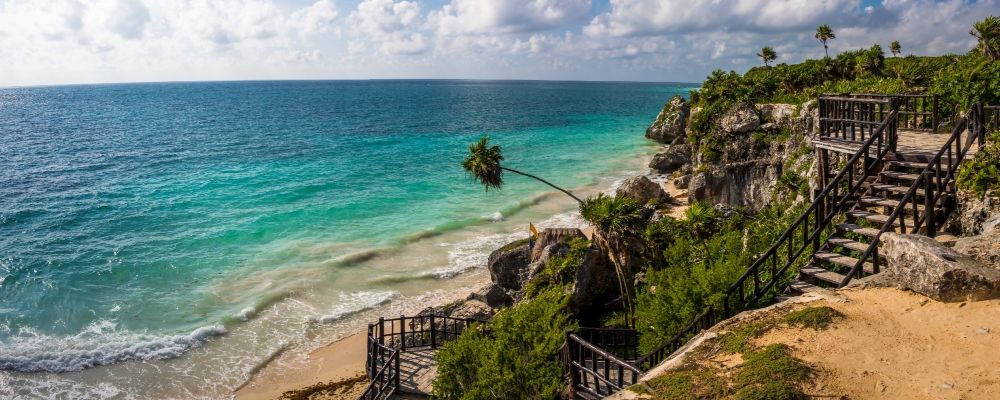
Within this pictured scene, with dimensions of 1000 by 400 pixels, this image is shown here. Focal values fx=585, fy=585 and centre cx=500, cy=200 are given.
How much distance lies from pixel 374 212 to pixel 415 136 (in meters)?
43.3

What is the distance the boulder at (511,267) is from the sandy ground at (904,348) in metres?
15.2

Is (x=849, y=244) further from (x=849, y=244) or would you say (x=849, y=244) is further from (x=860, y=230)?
(x=860, y=230)

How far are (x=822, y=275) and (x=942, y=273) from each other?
8.81 ft

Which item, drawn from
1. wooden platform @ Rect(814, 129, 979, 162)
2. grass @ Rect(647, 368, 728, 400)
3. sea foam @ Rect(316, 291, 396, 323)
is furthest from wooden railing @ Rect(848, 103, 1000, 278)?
sea foam @ Rect(316, 291, 396, 323)

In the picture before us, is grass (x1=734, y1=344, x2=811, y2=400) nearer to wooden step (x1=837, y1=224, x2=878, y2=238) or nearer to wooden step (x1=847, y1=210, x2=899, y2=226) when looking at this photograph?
wooden step (x1=837, y1=224, x2=878, y2=238)

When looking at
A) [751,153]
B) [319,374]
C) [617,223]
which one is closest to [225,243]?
[319,374]

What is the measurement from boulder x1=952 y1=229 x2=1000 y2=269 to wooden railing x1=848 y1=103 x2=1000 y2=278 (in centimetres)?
132

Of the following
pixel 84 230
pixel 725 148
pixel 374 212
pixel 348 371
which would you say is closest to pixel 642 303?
pixel 348 371

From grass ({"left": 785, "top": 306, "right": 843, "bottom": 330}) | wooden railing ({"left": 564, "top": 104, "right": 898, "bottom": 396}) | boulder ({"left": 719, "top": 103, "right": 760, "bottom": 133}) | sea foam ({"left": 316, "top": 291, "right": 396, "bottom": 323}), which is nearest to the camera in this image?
grass ({"left": 785, "top": 306, "right": 843, "bottom": 330})

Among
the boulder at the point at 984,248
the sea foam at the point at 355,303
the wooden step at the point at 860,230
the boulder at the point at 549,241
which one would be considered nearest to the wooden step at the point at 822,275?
the wooden step at the point at 860,230

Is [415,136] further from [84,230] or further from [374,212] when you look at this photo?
[84,230]

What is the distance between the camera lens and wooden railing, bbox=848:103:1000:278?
41.6 feet

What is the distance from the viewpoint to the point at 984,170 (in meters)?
14.2

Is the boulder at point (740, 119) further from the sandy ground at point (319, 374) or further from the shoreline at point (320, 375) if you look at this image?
the sandy ground at point (319, 374)
